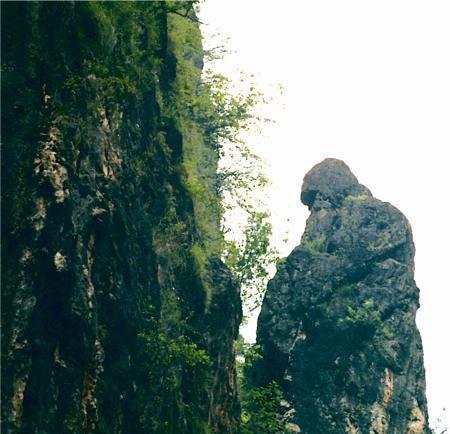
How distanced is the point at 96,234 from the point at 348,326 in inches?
1142

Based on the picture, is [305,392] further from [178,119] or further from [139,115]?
[139,115]

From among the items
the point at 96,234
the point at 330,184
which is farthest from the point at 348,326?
the point at 96,234

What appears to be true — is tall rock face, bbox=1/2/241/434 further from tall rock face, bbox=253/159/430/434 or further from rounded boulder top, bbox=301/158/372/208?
rounded boulder top, bbox=301/158/372/208

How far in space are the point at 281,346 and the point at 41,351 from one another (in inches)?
1227

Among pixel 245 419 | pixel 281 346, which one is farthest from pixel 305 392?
pixel 245 419

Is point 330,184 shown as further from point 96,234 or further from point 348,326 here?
point 96,234

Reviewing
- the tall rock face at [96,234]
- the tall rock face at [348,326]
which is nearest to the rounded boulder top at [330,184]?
the tall rock face at [348,326]

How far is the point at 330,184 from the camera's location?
51719 millimetres

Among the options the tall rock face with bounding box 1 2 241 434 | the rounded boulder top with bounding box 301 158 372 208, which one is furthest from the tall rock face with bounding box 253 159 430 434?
the tall rock face with bounding box 1 2 241 434

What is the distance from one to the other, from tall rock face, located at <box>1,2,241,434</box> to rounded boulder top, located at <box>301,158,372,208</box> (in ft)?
85.1

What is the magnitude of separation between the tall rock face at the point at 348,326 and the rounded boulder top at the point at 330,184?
717mm

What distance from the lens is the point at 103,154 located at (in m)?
18.4

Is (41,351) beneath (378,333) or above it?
beneath

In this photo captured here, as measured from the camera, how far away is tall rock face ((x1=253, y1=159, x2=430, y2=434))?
139 ft
